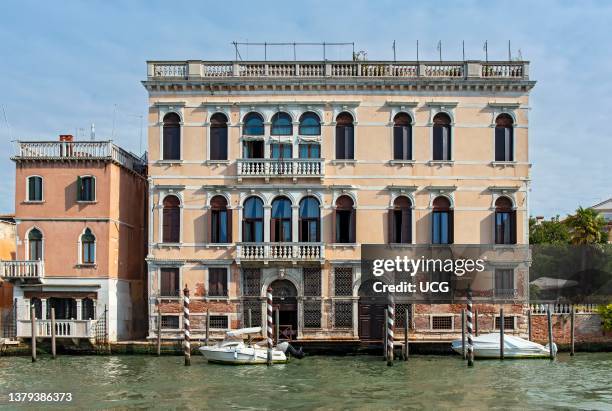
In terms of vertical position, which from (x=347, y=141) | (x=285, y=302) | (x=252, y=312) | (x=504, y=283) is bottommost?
(x=252, y=312)

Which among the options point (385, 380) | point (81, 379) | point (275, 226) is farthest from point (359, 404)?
point (275, 226)

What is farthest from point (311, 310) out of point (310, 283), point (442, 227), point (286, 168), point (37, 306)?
point (37, 306)

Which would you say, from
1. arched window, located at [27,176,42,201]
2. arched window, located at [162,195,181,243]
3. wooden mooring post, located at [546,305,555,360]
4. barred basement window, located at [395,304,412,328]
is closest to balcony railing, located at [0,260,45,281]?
arched window, located at [27,176,42,201]

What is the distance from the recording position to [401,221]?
32.9 metres

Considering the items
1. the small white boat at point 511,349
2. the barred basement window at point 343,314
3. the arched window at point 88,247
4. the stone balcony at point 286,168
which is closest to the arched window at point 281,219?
the stone balcony at point 286,168

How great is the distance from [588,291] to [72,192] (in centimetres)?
1731

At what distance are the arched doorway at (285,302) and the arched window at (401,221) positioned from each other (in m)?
3.71

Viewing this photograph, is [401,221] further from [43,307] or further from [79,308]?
[43,307]

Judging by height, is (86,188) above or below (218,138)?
below

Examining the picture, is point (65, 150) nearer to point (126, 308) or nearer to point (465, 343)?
point (126, 308)

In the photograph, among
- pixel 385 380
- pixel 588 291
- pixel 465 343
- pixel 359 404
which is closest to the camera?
pixel 359 404

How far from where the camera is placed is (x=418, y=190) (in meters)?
32.9

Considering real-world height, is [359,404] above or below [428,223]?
below

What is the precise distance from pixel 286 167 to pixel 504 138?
7.28 meters
